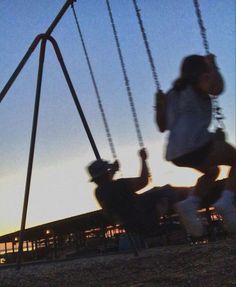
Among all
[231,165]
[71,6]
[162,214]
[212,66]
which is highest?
[71,6]

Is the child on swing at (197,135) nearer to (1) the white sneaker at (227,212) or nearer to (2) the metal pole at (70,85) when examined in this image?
(1) the white sneaker at (227,212)

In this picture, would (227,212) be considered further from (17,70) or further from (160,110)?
(17,70)

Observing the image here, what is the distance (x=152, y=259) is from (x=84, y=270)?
1.57 meters

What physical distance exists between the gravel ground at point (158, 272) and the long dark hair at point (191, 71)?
12.3 ft

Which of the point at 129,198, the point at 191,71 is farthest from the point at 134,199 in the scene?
the point at 191,71

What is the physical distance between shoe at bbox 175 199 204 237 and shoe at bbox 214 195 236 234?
0.69 feet

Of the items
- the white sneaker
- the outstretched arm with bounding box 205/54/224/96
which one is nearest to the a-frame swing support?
the outstretched arm with bounding box 205/54/224/96

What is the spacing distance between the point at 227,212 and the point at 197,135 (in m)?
0.53

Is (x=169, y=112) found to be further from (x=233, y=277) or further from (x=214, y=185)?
(x=233, y=277)

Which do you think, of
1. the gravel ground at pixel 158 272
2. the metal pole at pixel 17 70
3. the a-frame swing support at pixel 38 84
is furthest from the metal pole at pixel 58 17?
the gravel ground at pixel 158 272

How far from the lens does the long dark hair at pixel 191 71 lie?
2.97 metres

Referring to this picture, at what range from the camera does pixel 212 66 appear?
2896mm

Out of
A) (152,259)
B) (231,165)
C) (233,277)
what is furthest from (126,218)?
(152,259)

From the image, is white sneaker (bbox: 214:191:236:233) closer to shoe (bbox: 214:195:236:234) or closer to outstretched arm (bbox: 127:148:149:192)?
shoe (bbox: 214:195:236:234)
